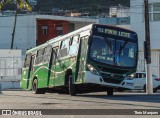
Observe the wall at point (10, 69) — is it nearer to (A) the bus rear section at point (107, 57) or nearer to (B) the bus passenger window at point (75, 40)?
(B) the bus passenger window at point (75, 40)

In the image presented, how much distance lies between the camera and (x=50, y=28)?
220ft

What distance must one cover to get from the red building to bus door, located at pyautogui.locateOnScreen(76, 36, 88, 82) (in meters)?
45.0

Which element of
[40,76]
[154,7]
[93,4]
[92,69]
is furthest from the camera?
[93,4]

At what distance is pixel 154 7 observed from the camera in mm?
44562

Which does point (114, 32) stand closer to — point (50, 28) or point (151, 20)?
point (151, 20)

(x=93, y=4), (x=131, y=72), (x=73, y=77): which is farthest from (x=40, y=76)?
(x=93, y=4)

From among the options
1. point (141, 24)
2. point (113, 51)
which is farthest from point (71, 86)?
point (141, 24)

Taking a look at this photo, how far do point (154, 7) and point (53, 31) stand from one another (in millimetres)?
25711

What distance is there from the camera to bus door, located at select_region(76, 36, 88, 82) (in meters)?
20.5

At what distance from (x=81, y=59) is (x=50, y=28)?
46.8m

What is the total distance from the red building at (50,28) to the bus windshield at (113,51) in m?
45.2

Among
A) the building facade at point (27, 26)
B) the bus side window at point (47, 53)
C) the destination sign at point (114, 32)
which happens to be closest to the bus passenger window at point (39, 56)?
the bus side window at point (47, 53)

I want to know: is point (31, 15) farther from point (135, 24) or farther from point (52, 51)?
point (52, 51)

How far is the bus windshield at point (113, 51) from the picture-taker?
2033 cm
